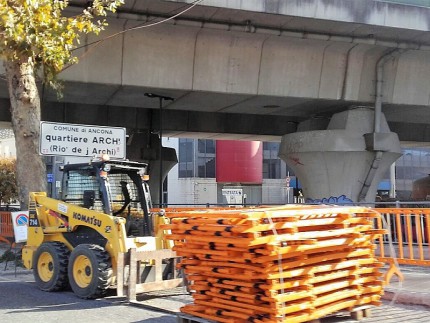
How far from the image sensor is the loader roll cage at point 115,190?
9.17 m

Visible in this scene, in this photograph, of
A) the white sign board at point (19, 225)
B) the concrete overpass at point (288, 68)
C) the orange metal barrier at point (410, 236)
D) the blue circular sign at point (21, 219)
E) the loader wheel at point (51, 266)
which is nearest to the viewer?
the loader wheel at point (51, 266)

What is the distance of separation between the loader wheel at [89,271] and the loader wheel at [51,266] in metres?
0.31

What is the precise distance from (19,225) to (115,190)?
3545 mm

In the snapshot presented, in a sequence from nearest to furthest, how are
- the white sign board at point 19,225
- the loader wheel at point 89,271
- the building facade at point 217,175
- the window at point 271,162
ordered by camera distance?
the loader wheel at point 89,271
the white sign board at point 19,225
the building facade at point 217,175
the window at point 271,162

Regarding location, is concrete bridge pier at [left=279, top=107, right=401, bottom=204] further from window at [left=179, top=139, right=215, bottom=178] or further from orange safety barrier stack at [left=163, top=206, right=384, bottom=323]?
window at [left=179, top=139, right=215, bottom=178]

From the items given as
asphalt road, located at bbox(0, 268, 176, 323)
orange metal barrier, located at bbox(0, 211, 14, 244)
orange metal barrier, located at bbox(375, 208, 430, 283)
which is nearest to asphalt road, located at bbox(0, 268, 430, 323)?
asphalt road, located at bbox(0, 268, 176, 323)

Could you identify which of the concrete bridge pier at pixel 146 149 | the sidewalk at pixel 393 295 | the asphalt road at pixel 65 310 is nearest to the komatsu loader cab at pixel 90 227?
the asphalt road at pixel 65 310

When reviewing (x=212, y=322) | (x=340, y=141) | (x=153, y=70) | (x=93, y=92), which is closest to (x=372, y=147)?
(x=340, y=141)

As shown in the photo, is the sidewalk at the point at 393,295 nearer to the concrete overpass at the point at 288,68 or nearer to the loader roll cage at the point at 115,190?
the loader roll cage at the point at 115,190

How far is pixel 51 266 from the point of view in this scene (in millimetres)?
9461

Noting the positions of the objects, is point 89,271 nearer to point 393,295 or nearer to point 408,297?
point 393,295

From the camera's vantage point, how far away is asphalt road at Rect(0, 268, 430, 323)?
7141 mm

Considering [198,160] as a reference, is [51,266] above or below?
below

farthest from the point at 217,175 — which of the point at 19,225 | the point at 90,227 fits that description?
the point at 90,227
